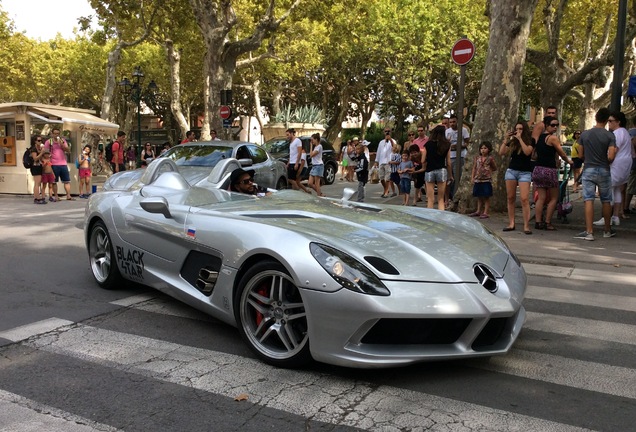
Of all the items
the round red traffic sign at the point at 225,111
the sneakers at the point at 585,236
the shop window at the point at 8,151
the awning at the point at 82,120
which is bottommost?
the sneakers at the point at 585,236

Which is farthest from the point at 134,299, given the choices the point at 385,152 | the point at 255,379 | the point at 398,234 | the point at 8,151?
the point at 8,151

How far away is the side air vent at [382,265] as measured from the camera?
129 inches

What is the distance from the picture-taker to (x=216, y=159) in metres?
11.1

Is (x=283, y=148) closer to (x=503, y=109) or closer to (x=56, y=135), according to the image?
(x=56, y=135)

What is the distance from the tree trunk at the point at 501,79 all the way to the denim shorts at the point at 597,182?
2.77 metres

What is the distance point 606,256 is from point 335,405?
19.2 ft

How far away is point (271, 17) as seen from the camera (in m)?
21.7

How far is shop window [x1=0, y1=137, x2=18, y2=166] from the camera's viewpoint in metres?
17.2

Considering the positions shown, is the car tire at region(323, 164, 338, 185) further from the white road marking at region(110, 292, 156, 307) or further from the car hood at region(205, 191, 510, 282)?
the car hood at region(205, 191, 510, 282)

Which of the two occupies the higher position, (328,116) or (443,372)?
(328,116)

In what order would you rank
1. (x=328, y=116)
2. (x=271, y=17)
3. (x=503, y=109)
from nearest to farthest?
(x=503, y=109) → (x=271, y=17) → (x=328, y=116)

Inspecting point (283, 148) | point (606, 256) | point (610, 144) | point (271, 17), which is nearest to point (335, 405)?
point (606, 256)

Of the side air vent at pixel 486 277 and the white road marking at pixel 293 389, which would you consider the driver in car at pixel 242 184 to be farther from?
the side air vent at pixel 486 277

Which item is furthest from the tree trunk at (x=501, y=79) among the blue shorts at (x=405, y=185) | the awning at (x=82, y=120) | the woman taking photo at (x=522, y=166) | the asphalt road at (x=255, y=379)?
the awning at (x=82, y=120)
